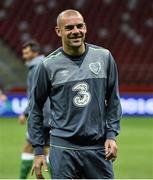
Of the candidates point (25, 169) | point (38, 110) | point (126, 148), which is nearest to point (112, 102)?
point (38, 110)

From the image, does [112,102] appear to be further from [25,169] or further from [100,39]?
[100,39]

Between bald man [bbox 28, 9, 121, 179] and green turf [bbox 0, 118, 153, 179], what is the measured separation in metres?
4.28

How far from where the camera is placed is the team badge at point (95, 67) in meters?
5.15

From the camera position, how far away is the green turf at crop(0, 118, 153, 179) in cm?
1009

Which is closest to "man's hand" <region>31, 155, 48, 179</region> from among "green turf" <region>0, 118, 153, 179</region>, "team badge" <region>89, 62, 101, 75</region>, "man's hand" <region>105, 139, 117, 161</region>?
"man's hand" <region>105, 139, 117, 161</region>

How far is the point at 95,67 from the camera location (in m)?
5.17

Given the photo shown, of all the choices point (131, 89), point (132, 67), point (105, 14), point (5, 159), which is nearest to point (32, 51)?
point (5, 159)

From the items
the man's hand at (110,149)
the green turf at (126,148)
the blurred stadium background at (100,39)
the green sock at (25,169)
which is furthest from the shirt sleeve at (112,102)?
the blurred stadium background at (100,39)

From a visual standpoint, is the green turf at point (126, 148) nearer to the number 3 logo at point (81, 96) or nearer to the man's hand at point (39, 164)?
the man's hand at point (39, 164)

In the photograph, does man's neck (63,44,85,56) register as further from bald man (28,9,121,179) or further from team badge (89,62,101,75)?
team badge (89,62,101,75)

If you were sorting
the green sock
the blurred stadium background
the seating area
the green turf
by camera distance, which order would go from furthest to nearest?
the seating area
the blurred stadium background
the green turf
the green sock

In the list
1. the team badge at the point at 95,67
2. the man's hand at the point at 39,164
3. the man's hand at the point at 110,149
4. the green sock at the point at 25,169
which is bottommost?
the green sock at the point at 25,169

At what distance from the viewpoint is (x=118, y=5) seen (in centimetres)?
2270

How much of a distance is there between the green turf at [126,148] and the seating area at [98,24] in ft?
15.0
